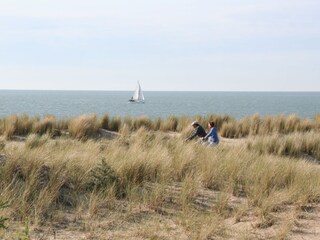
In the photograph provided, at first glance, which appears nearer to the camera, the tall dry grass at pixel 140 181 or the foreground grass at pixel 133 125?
the tall dry grass at pixel 140 181

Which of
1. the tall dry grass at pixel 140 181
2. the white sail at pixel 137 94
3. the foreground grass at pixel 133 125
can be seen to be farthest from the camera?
the white sail at pixel 137 94

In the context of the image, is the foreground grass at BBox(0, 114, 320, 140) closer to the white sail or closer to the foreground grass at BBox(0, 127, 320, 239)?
the foreground grass at BBox(0, 127, 320, 239)

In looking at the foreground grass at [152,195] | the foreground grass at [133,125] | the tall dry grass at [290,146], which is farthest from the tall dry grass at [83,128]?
the foreground grass at [152,195]

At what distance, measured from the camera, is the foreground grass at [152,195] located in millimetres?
5691

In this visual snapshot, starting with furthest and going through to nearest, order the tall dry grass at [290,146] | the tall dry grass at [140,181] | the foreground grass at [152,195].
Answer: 1. the tall dry grass at [290,146]
2. the tall dry grass at [140,181]
3. the foreground grass at [152,195]

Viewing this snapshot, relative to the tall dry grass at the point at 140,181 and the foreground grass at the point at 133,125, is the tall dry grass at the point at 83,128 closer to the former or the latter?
the foreground grass at the point at 133,125

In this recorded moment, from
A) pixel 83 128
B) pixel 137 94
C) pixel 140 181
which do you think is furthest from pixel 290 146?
pixel 137 94

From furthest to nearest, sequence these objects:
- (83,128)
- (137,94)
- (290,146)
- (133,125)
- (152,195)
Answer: (137,94) < (133,125) < (83,128) < (290,146) < (152,195)

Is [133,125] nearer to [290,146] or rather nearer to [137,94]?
[290,146]

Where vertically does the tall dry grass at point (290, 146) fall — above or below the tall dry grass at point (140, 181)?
below

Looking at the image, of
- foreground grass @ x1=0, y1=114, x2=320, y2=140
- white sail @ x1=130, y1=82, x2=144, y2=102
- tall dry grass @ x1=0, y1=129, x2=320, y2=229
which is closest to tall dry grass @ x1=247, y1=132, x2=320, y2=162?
foreground grass @ x1=0, y1=114, x2=320, y2=140

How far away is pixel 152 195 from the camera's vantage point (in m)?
6.70

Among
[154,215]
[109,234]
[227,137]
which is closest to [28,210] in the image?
[109,234]

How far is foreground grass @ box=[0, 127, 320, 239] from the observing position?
18.7ft
